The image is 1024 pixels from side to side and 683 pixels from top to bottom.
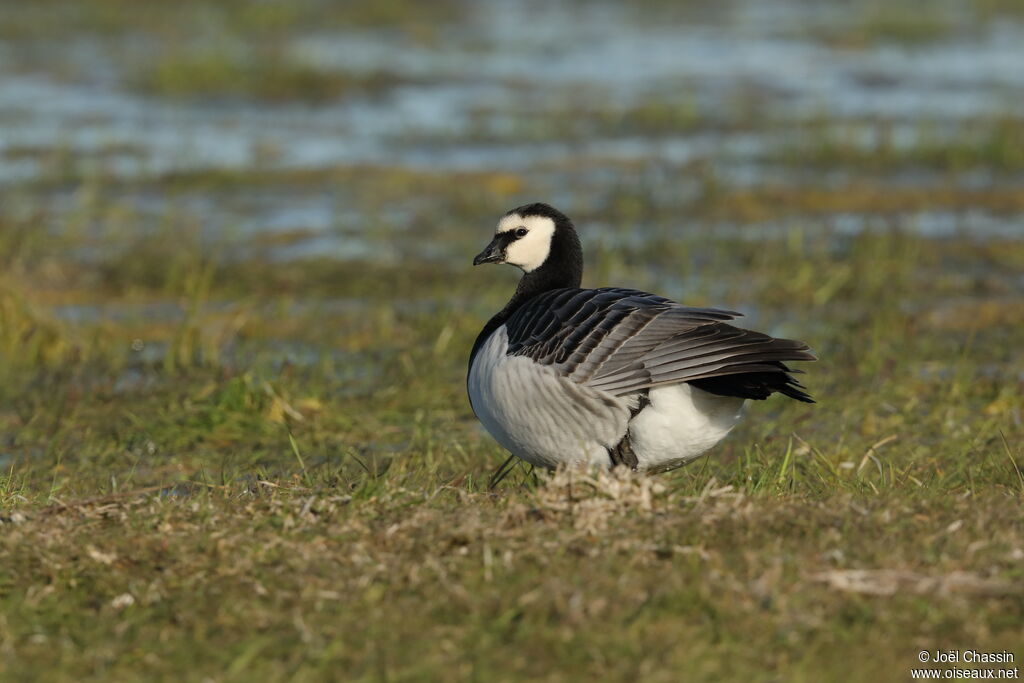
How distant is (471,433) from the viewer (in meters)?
7.98

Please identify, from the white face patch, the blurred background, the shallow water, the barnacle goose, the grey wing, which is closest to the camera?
the grey wing

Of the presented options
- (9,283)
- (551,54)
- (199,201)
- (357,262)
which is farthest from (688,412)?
(551,54)

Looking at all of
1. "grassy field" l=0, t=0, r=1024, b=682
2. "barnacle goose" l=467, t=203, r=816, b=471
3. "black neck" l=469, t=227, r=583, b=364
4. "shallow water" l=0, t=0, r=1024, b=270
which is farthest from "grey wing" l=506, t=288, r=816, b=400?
"shallow water" l=0, t=0, r=1024, b=270

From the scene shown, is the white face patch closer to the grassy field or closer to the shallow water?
the grassy field

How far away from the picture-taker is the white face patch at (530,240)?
6.86 meters

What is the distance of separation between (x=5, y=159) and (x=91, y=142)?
1292 mm

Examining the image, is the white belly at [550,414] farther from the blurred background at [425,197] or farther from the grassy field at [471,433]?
the blurred background at [425,197]

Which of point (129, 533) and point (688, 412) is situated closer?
point (129, 533)

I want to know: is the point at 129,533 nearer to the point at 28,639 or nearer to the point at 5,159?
the point at 28,639

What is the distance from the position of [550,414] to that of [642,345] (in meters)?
0.43

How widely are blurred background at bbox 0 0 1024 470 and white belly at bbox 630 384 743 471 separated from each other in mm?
1868

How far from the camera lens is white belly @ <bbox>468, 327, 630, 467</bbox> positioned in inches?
229

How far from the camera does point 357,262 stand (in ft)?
39.5

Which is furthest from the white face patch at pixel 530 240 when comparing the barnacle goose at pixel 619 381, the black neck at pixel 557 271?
the barnacle goose at pixel 619 381
